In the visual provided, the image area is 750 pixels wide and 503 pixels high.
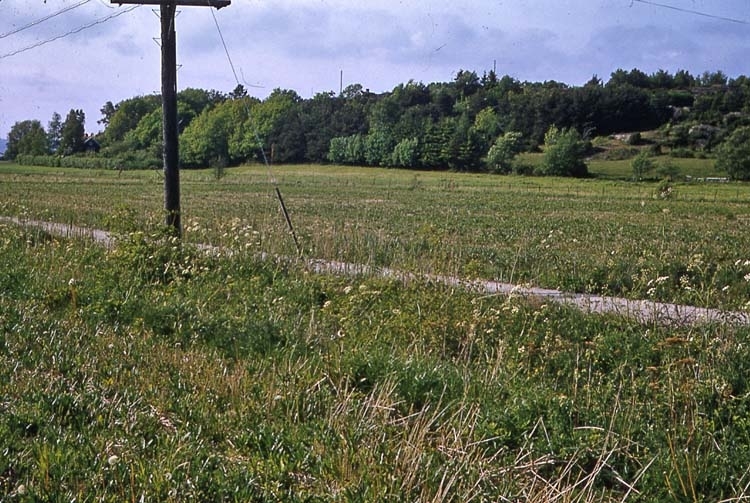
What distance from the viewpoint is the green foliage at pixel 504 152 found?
7481 cm

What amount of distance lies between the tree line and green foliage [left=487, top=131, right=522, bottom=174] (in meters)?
0.15

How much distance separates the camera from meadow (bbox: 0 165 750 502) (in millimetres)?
4164

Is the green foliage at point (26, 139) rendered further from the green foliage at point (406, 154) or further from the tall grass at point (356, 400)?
the tall grass at point (356, 400)

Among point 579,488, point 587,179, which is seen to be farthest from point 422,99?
point 579,488

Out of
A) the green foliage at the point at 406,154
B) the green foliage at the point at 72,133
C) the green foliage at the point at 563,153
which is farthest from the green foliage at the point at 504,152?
the green foliage at the point at 72,133

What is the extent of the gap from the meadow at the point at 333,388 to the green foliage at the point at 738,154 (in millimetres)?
69830

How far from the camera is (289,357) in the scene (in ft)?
21.5

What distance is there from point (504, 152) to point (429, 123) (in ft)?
66.3

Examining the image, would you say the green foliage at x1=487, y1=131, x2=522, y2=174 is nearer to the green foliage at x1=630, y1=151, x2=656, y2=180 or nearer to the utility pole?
the green foliage at x1=630, y1=151, x2=656, y2=180

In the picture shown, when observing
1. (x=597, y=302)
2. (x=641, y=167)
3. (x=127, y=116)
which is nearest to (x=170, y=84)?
(x=597, y=302)

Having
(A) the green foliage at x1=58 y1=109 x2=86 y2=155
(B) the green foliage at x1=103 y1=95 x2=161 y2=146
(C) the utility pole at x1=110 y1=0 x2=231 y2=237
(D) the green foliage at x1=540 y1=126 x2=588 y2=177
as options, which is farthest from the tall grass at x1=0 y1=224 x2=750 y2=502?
(D) the green foliage at x1=540 y1=126 x2=588 y2=177

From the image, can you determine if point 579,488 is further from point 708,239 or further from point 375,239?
point 708,239

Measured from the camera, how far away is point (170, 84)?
544 inches

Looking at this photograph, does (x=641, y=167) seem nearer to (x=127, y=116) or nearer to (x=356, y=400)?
(x=127, y=116)
